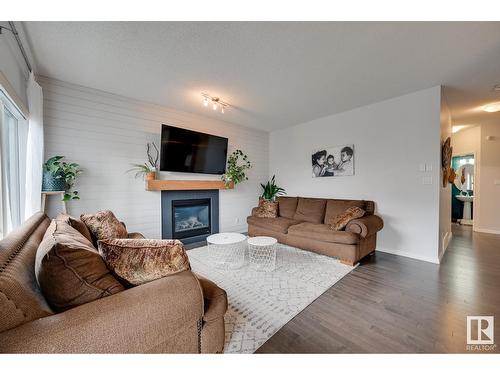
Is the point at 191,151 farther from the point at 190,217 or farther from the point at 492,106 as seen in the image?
the point at 492,106

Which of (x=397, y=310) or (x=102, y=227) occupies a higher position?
(x=102, y=227)

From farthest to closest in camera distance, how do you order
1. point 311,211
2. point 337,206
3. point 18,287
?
1. point 311,211
2. point 337,206
3. point 18,287

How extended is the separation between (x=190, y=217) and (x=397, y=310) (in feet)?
11.2

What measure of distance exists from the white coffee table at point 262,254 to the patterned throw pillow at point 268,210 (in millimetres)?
1090

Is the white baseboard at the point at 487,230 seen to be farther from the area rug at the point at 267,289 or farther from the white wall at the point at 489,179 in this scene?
the area rug at the point at 267,289

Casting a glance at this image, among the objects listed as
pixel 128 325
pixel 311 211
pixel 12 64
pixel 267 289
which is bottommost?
pixel 267 289

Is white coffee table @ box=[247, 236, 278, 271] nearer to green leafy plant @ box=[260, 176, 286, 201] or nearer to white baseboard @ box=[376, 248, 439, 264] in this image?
green leafy plant @ box=[260, 176, 286, 201]

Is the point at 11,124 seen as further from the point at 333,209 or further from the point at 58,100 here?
the point at 333,209

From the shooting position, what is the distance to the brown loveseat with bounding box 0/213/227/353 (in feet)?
2.38

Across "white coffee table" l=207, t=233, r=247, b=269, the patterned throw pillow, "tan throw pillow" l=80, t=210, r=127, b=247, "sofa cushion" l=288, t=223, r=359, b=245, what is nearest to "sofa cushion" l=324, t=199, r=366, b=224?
"sofa cushion" l=288, t=223, r=359, b=245

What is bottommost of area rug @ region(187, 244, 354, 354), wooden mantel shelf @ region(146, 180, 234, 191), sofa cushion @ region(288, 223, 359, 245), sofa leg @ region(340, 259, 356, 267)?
area rug @ region(187, 244, 354, 354)

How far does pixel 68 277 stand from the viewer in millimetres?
907

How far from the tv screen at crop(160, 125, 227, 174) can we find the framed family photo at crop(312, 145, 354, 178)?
6.49 feet

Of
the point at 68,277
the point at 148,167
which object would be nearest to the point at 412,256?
the point at 68,277
